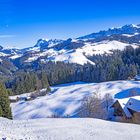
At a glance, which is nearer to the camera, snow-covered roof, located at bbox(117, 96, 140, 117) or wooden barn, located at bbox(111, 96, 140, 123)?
wooden barn, located at bbox(111, 96, 140, 123)

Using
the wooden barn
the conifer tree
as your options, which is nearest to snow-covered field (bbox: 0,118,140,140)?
the conifer tree

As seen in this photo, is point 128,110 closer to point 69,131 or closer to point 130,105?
point 130,105

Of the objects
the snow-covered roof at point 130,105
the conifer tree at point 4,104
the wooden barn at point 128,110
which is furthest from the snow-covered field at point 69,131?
the snow-covered roof at point 130,105

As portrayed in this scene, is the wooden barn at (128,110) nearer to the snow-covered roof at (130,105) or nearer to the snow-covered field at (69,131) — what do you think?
the snow-covered roof at (130,105)

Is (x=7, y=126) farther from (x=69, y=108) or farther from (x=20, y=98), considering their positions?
(x=20, y=98)

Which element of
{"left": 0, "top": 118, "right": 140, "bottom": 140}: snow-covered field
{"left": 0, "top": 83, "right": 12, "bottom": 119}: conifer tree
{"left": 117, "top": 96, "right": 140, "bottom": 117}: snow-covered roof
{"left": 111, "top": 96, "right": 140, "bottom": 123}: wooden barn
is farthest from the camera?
{"left": 117, "top": 96, "right": 140, "bottom": 117}: snow-covered roof

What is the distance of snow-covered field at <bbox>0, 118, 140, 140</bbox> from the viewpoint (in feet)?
106

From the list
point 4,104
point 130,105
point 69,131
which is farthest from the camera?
point 130,105

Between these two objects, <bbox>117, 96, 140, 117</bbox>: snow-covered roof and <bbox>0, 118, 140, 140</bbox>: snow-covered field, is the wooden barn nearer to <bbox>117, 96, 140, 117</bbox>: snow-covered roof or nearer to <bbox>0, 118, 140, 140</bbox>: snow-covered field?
<bbox>117, 96, 140, 117</bbox>: snow-covered roof

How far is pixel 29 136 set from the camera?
103 feet

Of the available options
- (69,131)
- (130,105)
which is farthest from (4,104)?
(69,131)

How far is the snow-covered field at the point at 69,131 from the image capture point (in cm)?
3227

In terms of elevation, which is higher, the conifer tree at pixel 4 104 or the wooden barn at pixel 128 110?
the conifer tree at pixel 4 104

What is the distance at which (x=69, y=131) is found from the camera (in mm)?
35031
